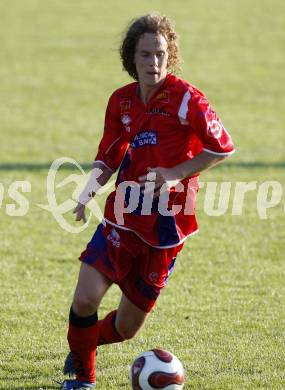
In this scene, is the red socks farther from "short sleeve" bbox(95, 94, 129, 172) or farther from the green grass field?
"short sleeve" bbox(95, 94, 129, 172)

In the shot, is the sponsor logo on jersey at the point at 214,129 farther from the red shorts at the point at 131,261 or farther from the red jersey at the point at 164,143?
the red shorts at the point at 131,261

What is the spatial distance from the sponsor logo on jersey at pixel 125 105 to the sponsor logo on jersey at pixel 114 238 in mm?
692

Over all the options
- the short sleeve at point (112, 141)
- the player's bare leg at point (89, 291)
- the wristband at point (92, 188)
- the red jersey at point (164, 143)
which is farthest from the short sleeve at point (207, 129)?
the player's bare leg at point (89, 291)

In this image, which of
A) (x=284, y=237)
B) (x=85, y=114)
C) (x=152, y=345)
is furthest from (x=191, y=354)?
(x=85, y=114)

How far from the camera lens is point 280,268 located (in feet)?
31.2

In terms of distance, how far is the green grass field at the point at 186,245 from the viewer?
6.81m

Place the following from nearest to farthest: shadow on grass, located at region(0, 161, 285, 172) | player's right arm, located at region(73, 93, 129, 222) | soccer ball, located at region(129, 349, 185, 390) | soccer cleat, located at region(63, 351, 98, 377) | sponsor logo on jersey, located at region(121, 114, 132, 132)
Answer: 1. soccer ball, located at region(129, 349, 185, 390)
2. sponsor logo on jersey, located at region(121, 114, 132, 132)
3. player's right arm, located at region(73, 93, 129, 222)
4. soccer cleat, located at region(63, 351, 98, 377)
5. shadow on grass, located at region(0, 161, 285, 172)

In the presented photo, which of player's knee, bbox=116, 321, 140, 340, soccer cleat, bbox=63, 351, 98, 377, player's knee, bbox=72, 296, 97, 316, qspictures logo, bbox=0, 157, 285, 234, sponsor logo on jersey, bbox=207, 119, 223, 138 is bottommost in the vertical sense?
qspictures logo, bbox=0, 157, 285, 234

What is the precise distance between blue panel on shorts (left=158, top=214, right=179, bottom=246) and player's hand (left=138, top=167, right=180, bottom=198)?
202mm

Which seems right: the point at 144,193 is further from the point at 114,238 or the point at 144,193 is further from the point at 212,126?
the point at 212,126

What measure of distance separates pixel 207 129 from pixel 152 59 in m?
0.54

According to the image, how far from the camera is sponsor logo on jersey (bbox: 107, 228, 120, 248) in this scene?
605 centimetres

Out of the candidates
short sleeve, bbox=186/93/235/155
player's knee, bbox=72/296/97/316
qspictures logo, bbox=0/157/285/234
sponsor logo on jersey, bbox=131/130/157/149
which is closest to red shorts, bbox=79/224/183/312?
player's knee, bbox=72/296/97/316

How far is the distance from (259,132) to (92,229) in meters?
7.24
